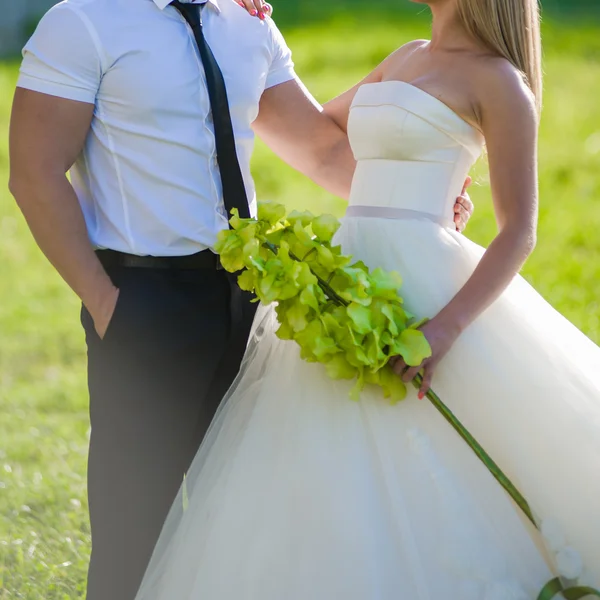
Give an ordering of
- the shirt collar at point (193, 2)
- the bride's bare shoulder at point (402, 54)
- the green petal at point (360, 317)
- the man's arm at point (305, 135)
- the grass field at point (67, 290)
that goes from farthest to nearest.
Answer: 1. the grass field at point (67, 290)
2. the man's arm at point (305, 135)
3. the bride's bare shoulder at point (402, 54)
4. the shirt collar at point (193, 2)
5. the green petal at point (360, 317)

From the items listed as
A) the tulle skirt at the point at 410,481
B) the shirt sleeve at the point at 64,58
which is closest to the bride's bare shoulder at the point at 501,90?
the tulle skirt at the point at 410,481

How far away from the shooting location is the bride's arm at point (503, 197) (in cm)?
270

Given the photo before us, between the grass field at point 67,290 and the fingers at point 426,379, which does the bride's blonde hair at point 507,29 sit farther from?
the fingers at point 426,379

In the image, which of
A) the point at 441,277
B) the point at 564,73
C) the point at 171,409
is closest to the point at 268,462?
the point at 171,409

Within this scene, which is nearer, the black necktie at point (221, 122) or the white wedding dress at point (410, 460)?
the white wedding dress at point (410, 460)

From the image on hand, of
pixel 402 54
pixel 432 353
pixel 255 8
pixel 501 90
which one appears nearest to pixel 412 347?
pixel 432 353

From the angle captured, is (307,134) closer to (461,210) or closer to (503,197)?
(461,210)

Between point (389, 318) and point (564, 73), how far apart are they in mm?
10149

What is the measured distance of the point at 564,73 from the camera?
472 inches

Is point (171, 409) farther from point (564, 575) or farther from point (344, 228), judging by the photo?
point (564, 575)

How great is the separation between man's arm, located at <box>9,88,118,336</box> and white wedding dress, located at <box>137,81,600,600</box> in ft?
1.69

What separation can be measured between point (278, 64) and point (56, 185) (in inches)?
33.8

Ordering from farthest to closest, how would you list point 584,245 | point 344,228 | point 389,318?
point 584,245 < point 344,228 < point 389,318

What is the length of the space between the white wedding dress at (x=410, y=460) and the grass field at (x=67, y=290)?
560 mm
